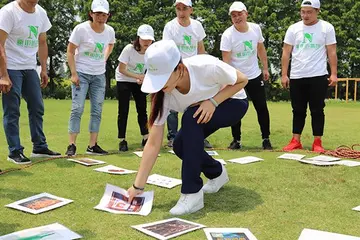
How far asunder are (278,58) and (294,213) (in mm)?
25700

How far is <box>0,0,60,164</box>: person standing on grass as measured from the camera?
4.43 meters

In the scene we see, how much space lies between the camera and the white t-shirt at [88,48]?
198 inches

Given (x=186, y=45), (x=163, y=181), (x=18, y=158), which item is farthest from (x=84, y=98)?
(x=163, y=181)

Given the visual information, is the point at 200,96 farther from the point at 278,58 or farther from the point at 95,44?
the point at 278,58

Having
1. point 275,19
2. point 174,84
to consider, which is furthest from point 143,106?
point 275,19

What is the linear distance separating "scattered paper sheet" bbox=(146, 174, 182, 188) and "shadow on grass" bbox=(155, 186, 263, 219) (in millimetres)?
363

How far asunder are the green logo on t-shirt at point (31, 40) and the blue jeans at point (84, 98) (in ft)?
2.04

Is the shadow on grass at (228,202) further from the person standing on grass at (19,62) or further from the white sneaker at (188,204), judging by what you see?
the person standing on grass at (19,62)

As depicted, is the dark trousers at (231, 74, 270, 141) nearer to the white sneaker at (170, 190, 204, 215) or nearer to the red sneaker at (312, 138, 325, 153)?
the red sneaker at (312, 138, 325, 153)

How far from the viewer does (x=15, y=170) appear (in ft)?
13.6

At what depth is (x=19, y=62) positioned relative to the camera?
14.9ft

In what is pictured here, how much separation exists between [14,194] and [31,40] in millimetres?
1897

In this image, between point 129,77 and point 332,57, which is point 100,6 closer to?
point 129,77

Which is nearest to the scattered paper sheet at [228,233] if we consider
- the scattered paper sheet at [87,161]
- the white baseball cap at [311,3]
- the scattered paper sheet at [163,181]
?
the scattered paper sheet at [163,181]
